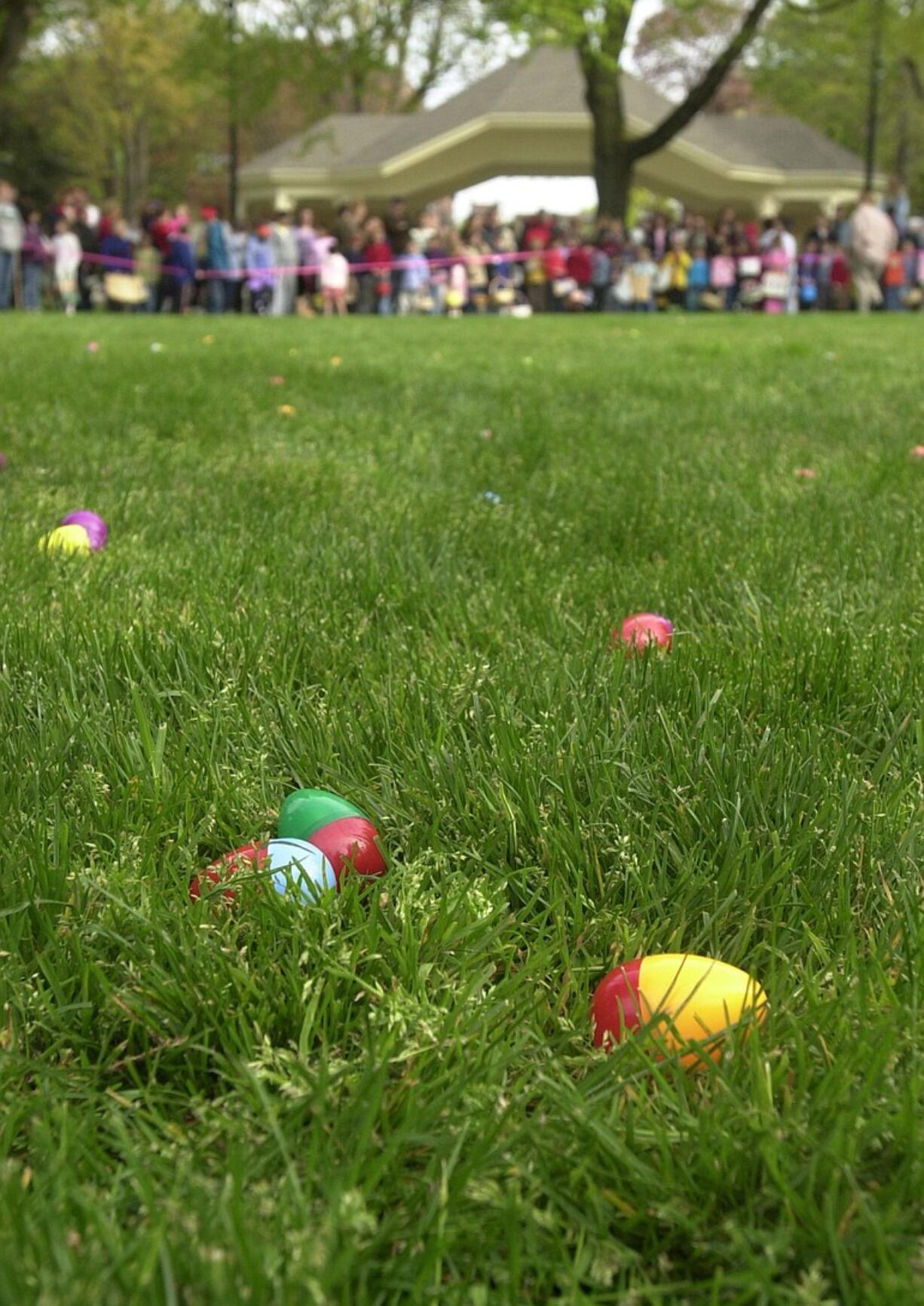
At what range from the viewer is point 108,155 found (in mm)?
51906

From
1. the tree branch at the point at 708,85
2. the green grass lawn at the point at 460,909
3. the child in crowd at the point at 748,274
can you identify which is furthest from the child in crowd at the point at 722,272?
the green grass lawn at the point at 460,909

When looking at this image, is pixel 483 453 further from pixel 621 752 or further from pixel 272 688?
pixel 621 752

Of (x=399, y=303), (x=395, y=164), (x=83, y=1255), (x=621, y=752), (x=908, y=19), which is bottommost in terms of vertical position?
(x=83, y=1255)

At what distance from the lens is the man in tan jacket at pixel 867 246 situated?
20.6 meters

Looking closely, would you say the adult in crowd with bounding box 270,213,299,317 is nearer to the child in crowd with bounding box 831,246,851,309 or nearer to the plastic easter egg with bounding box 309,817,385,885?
the child in crowd with bounding box 831,246,851,309

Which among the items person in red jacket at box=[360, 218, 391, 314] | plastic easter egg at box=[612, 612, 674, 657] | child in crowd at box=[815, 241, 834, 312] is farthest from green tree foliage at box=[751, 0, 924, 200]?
plastic easter egg at box=[612, 612, 674, 657]

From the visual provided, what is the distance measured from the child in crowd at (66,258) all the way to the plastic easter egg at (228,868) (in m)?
20.1

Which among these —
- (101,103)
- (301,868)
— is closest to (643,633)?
(301,868)

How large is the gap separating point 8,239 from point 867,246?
46.1 ft

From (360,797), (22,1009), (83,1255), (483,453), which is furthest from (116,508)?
(83,1255)

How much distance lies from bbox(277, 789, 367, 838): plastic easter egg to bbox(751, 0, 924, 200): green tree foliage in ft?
106

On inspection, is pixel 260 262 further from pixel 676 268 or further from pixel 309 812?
pixel 309 812

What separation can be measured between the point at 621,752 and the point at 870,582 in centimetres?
130

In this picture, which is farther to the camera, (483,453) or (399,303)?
(399,303)
